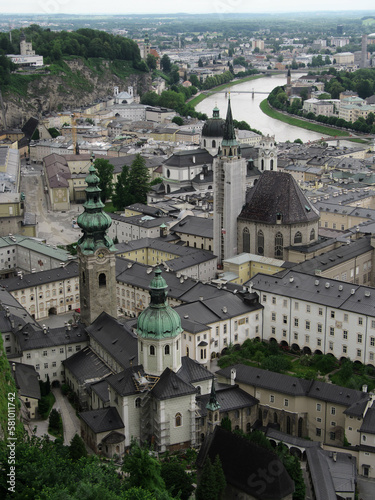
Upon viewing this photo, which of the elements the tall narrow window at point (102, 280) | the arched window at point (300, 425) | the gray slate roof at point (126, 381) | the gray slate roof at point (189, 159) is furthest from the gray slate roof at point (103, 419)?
the gray slate roof at point (189, 159)

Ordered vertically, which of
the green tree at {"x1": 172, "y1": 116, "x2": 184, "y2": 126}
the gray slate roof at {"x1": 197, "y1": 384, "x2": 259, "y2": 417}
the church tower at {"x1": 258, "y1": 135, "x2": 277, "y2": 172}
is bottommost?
the gray slate roof at {"x1": 197, "y1": 384, "x2": 259, "y2": 417}

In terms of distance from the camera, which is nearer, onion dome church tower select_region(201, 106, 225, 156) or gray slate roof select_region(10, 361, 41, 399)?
gray slate roof select_region(10, 361, 41, 399)

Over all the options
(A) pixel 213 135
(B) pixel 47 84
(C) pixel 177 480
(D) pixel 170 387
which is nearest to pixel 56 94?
(B) pixel 47 84

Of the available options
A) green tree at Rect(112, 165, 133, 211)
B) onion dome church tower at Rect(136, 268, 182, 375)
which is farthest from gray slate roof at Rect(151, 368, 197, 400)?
green tree at Rect(112, 165, 133, 211)

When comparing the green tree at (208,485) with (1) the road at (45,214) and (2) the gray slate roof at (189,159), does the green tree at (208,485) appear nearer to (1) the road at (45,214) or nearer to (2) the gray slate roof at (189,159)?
(1) the road at (45,214)

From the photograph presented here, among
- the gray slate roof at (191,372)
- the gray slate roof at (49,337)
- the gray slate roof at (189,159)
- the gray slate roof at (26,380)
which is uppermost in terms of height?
the gray slate roof at (189,159)

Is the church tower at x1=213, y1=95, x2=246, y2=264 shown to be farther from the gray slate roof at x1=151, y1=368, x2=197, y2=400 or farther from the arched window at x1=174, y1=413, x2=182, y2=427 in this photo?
the arched window at x1=174, y1=413, x2=182, y2=427

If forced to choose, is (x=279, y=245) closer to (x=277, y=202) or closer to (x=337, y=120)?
(x=277, y=202)
